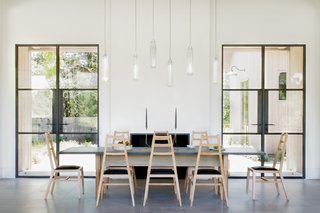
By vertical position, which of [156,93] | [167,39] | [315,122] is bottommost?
[315,122]

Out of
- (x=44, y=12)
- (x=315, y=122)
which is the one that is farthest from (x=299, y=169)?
(x=44, y=12)

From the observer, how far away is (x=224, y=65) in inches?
275

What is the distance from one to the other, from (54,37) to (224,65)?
362 centimetres

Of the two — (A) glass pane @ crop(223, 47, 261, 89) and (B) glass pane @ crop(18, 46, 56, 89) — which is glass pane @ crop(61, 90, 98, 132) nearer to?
(B) glass pane @ crop(18, 46, 56, 89)

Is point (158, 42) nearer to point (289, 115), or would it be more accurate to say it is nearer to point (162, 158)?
point (162, 158)

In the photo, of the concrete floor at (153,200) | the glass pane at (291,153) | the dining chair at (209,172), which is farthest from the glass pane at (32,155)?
the glass pane at (291,153)

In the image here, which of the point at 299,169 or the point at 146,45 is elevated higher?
the point at 146,45

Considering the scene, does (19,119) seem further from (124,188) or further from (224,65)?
(224,65)

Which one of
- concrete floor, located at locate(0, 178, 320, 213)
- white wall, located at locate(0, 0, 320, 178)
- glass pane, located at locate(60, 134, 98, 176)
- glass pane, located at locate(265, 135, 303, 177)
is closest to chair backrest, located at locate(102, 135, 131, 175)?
concrete floor, located at locate(0, 178, 320, 213)

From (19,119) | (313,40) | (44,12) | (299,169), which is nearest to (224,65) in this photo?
(313,40)

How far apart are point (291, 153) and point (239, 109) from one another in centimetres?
144

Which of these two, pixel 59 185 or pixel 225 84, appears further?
pixel 225 84

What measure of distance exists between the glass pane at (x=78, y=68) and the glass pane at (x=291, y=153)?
12.7 ft

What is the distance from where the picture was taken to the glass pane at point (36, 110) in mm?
6941
